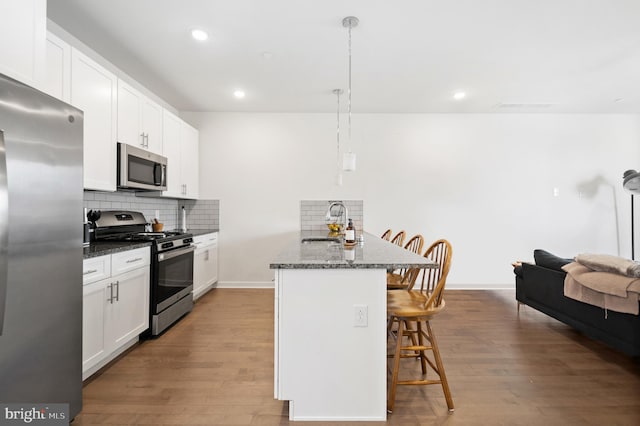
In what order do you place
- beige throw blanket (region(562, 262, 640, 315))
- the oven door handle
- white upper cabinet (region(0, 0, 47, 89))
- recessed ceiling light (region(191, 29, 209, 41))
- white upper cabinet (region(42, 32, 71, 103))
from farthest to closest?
the oven door handle, recessed ceiling light (region(191, 29, 209, 41)), beige throw blanket (region(562, 262, 640, 315)), white upper cabinet (region(42, 32, 71, 103)), white upper cabinet (region(0, 0, 47, 89))

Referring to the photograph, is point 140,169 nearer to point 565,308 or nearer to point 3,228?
point 3,228

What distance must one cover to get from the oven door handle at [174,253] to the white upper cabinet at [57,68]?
4.59ft

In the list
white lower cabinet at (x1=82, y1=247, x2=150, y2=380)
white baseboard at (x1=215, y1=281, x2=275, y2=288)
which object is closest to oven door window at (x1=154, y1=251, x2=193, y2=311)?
white lower cabinet at (x1=82, y1=247, x2=150, y2=380)

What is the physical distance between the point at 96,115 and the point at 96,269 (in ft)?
3.99

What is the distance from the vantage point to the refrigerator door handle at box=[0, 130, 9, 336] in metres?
1.20

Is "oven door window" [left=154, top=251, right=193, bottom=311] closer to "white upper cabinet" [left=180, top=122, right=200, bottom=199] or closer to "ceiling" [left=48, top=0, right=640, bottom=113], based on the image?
"white upper cabinet" [left=180, top=122, right=200, bottom=199]

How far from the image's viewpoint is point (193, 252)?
3.66 m

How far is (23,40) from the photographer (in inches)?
62.1

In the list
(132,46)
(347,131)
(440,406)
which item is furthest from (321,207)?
(440,406)

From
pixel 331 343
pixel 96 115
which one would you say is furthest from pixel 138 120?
pixel 331 343

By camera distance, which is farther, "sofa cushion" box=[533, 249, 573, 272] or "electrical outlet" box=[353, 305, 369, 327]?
"sofa cushion" box=[533, 249, 573, 272]

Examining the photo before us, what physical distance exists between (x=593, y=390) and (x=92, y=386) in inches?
127

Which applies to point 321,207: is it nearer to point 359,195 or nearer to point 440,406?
point 359,195

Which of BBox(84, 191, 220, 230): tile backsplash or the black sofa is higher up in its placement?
BBox(84, 191, 220, 230): tile backsplash
